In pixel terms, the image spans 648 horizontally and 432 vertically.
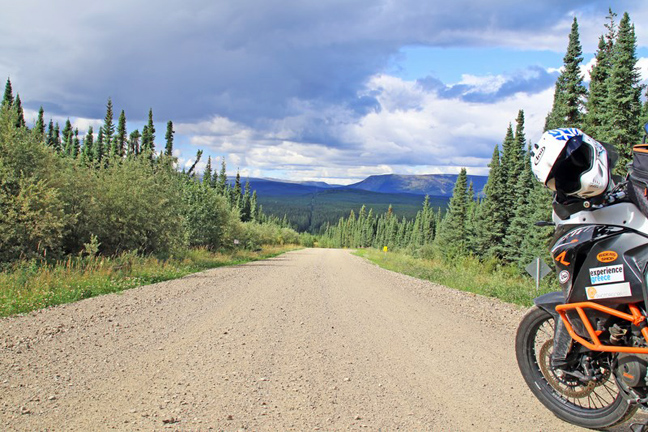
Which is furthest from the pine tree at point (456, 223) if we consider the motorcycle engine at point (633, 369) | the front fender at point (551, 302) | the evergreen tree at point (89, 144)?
the evergreen tree at point (89, 144)

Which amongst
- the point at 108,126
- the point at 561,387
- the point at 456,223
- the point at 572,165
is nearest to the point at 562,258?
the point at 572,165

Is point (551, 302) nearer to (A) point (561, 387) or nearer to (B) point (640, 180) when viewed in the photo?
(A) point (561, 387)

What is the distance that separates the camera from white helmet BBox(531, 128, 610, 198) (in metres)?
3.49

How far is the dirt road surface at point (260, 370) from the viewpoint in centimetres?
377

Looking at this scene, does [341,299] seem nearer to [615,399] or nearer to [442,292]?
[442,292]

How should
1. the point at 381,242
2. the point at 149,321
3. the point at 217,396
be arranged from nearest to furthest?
the point at 217,396 < the point at 149,321 < the point at 381,242

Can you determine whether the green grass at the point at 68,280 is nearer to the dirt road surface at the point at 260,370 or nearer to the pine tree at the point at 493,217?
the dirt road surface at the point at 260,370

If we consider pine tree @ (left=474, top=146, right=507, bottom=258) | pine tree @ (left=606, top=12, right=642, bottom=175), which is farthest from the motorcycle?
pine tree @ (left=474, top=146, right=507, bottom=258)

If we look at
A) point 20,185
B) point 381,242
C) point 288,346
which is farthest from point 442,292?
point 381,242

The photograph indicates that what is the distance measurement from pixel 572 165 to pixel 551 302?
4.10 feet

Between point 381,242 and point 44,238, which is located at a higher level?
point 44,238

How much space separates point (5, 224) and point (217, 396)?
12.4 metres

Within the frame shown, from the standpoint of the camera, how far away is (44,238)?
548 inches

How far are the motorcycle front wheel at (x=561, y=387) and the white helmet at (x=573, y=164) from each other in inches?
49.8
